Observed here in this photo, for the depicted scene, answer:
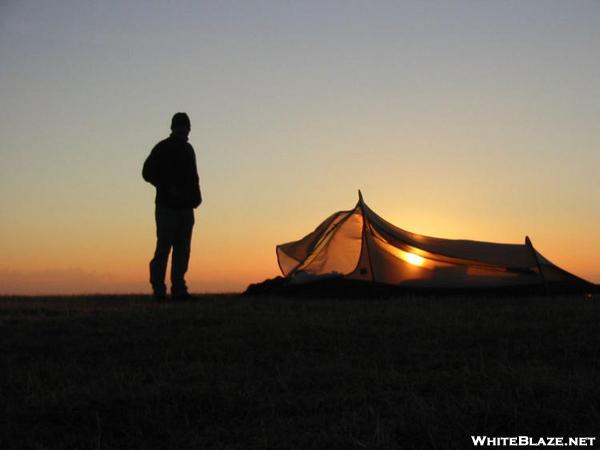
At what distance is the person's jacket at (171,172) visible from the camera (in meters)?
9.62

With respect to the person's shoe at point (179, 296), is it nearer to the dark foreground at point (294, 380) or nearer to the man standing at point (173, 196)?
the man standing at point (173, 196)

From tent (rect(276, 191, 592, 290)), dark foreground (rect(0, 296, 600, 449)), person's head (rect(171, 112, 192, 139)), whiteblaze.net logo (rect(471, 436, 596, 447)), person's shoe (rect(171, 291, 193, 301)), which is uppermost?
person's head (rect(171, 112, 192, 139))

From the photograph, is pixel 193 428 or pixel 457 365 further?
pixel 457 365

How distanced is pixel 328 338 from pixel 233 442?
2.53m

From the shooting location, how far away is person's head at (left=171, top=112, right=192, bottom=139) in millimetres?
9641

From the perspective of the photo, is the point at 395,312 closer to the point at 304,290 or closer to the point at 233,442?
the point at 304,290

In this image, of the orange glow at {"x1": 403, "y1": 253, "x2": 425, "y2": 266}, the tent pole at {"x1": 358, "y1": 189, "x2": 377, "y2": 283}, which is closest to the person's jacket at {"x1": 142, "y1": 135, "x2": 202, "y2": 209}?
the tent pole at {"x1": 358, "y1": 189, "x2": 377, "y2": 283}

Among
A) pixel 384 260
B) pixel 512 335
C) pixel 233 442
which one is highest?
pixel 384 260

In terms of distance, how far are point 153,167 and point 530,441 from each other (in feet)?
24.0

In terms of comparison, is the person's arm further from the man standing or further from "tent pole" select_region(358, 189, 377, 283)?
"tent pole" select_region(358, 189, 377, 283)

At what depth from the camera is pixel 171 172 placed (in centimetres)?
962

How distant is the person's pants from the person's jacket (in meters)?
0.12

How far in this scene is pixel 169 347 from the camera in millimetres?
5293

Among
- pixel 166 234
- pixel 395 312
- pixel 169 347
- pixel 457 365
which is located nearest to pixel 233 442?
pixel 457 365
